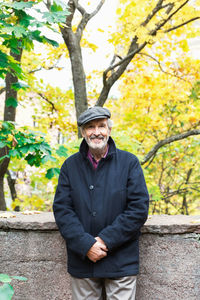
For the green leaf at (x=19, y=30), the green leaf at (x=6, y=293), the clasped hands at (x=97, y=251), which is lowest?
the clasped hands at (x=97, y=251)

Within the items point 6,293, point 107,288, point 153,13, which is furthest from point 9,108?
point 6,293

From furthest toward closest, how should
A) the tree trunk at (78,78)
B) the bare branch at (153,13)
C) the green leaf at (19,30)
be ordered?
the tree trunk at (78,78) < the bare branch at (153,13) < the green leaf at (19,30)

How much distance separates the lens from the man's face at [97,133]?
2.25 m

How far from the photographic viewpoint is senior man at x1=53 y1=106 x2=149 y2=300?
2.06 metres

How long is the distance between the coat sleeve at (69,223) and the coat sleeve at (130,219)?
0.11 metres

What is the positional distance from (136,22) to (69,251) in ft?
15.8

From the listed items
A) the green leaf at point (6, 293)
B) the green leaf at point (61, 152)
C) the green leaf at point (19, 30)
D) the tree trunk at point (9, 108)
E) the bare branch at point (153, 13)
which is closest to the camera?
the green leaf at point (6, 293)

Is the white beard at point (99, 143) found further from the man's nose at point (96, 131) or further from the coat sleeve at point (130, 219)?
the coat sleeve at point (130, 219)

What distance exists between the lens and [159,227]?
2.38 meters

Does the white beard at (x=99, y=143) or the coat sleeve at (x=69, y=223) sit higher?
the white beard at (x=99, y=143)

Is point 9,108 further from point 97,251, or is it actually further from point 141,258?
point 97,251

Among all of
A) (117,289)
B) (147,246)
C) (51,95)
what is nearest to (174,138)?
(51,95)

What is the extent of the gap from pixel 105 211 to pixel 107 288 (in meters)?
0.53

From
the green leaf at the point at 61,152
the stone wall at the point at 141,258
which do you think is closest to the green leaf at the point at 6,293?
the stone wall at the point at 141,258
